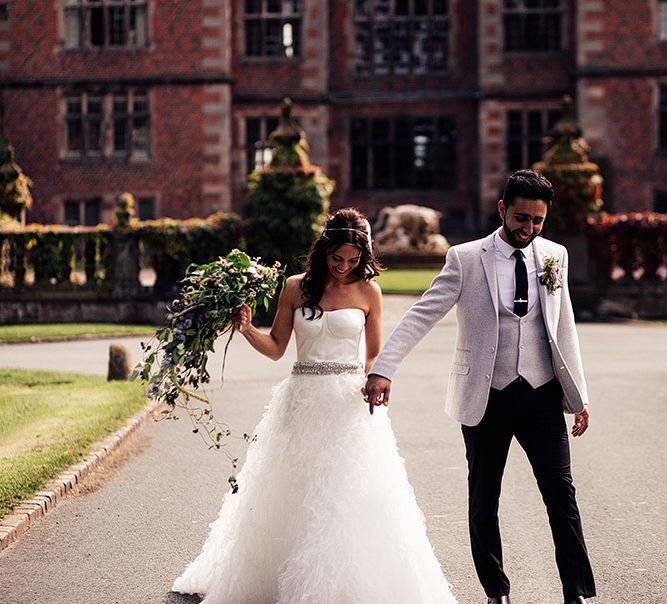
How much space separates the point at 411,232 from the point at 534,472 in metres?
24.9

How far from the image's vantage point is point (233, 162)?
Answer: 32812mm

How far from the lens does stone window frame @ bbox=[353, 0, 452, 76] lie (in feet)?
112

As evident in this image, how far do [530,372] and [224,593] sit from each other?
159 centimetres

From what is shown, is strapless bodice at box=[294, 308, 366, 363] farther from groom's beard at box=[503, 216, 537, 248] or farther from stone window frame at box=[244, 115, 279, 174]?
stone window frame at box=[244, 115, 279, 174]

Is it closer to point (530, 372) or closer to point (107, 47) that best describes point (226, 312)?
point (530, 372)

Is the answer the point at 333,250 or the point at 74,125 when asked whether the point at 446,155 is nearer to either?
the point at 74,125

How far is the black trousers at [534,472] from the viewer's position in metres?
4.45

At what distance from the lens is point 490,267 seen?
4645mm

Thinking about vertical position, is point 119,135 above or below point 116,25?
below

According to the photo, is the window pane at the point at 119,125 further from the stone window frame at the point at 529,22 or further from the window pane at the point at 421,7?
the stone window frame at the point at 529,22

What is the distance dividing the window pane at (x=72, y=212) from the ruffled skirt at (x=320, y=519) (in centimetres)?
2841

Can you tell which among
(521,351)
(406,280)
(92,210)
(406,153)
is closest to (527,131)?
(406,153)

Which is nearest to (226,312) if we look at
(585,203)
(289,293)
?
(289,293)

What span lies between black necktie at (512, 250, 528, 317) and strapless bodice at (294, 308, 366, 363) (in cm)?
72
